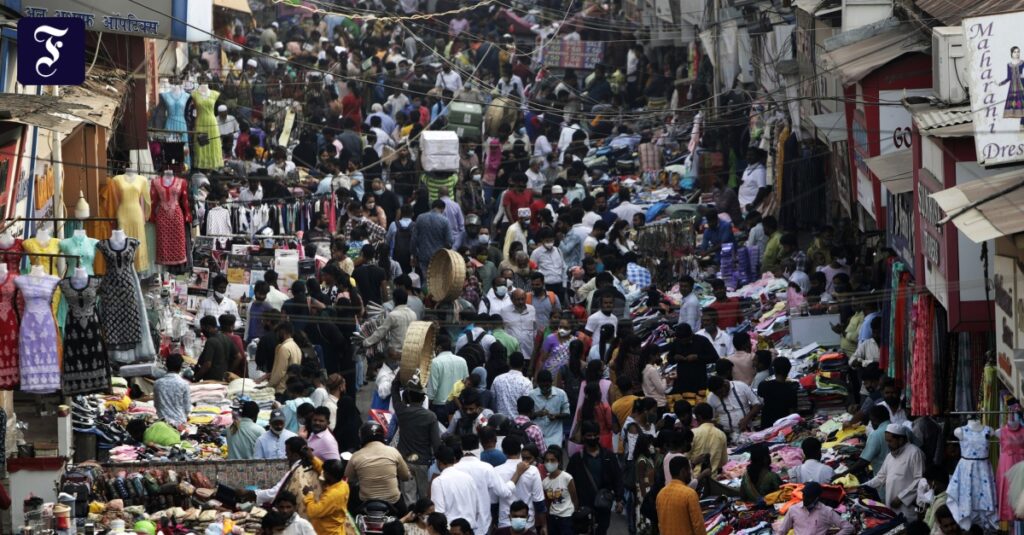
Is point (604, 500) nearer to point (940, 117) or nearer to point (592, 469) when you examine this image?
point (592, 469)

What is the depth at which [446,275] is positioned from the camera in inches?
823

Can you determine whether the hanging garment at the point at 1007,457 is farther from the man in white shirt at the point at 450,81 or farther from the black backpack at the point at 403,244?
the man in white shirt at the point at 450,81

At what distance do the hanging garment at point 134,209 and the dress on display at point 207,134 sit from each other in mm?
7337

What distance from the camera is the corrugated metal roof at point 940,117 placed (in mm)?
14727

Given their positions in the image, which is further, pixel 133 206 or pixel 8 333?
pixel 133 206

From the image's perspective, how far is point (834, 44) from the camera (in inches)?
760

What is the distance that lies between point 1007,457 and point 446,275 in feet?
27.9

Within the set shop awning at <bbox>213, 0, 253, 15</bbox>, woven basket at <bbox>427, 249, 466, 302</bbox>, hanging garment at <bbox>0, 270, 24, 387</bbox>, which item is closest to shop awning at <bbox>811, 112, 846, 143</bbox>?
woven basket at <bbox>427, 249, 466, 302</bbox>

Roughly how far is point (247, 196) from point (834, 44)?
9.24m

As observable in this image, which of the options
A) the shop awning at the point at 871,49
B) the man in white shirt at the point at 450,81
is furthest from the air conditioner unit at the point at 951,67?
the man in white shirt at the point at 450,81

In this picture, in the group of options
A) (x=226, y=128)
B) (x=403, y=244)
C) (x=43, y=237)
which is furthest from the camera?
(x=226, y=128)

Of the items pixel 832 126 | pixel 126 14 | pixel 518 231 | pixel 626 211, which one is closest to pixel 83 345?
pixel 126 14

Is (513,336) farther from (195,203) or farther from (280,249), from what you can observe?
(195,203)

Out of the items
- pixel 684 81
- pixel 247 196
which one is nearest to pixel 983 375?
pixel 247 196
